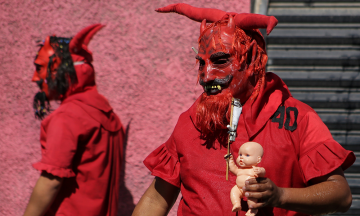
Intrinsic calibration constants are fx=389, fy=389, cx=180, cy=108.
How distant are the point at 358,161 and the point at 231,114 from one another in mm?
1754

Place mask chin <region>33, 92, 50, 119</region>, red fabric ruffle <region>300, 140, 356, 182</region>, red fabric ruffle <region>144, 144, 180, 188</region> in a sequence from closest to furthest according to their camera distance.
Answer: red fabric ruffle <region>300, 140, 356, 182</region>
red fabric ruffle <region>144, 144, 180, 188</region>
mask chin <region>33, 92, 50, 119</region>

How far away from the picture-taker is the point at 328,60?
3.13 meters

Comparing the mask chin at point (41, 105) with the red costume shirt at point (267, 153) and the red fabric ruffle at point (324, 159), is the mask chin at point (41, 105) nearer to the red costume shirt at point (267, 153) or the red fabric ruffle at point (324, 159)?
the red costume shirt at point (267, 153)

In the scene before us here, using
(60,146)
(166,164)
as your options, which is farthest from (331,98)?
(60,146)

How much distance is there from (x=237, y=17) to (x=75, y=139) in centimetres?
152

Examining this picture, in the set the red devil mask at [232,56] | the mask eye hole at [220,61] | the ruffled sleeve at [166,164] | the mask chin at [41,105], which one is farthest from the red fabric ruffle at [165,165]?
the mask chin at [41,105]

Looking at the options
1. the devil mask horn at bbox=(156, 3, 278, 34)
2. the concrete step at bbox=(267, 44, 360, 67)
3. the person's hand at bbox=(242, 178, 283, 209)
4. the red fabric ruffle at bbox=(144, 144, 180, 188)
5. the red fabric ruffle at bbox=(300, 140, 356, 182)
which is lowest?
the red fabric ruffle at bbox=(144, 144, 180, 188)

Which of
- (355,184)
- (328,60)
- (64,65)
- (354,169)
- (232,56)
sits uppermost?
(232,56)

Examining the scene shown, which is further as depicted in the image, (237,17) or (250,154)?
(237,17)

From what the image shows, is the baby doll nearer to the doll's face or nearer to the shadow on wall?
the doll's face

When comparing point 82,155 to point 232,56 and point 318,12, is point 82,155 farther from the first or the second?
point 318,12

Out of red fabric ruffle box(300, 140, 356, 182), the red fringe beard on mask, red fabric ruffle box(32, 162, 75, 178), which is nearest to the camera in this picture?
red fabric ruffle box(300, 140, 356, 182)

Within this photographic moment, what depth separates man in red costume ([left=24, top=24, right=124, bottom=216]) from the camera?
2.76m

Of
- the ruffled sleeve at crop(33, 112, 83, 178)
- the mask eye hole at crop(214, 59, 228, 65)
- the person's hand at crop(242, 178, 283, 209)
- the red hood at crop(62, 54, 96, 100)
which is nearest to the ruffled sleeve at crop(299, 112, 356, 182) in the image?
the person's hand at crop(242, 178, 283, 209)
